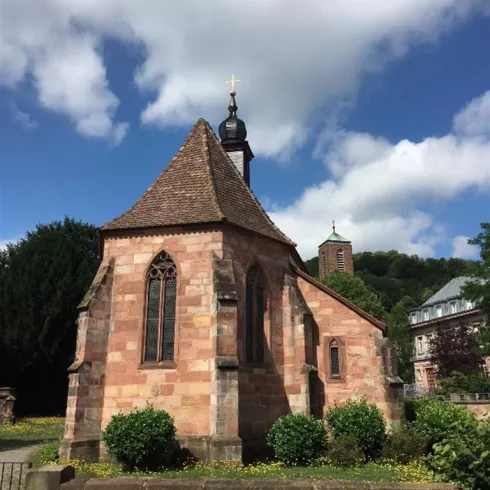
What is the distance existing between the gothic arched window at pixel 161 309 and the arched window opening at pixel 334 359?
6017 millimetres

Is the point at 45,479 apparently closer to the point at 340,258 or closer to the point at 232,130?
the point at 232,130

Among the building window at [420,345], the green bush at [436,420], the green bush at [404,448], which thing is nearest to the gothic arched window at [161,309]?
the green bush at [404,448]

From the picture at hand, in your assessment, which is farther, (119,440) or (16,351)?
(16,351)

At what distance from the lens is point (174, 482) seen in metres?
6.41

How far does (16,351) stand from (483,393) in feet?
101

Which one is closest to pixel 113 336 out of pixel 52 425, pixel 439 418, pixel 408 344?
pixel 439 418

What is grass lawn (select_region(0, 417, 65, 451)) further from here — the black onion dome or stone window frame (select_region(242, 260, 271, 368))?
the black onion dome

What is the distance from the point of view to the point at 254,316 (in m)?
15.0

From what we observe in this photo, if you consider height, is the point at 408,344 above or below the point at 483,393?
above

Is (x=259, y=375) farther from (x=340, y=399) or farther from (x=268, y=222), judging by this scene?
(x=268, y=222)

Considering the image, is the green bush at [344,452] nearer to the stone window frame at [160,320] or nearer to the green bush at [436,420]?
the green bush at [436,420]

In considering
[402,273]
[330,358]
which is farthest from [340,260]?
[330,358]

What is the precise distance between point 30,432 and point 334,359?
1477 cm

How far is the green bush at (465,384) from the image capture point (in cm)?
3269
